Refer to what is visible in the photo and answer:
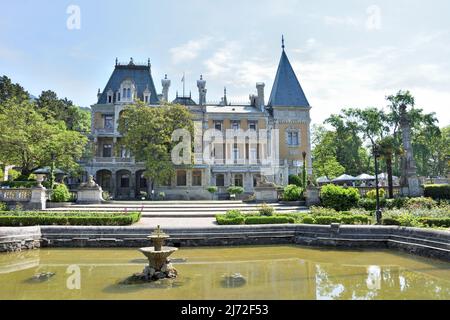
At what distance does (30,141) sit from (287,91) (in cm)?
3214

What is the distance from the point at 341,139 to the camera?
178ft

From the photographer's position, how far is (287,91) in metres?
49.7

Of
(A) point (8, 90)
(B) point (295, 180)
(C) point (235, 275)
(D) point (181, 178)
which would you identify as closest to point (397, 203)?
(C) point (235, 275)

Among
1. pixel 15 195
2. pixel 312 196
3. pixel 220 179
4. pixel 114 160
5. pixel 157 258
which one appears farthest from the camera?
pixel 220 179

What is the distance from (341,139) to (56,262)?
160 feet

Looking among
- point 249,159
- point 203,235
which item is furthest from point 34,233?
point 249,159

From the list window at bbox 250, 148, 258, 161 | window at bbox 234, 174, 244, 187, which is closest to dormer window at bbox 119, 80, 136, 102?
window at bbox 234, 174, 244, 187

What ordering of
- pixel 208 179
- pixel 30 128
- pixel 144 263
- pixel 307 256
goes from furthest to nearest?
pixel 208 179, pixel 30 128, pixel 307 256, pixel 144 263

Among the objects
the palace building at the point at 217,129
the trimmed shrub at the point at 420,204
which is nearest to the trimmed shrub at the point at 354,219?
the trimmed shrub at the point at 420,204

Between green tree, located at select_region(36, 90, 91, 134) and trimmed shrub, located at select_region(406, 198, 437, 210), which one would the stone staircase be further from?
green tree, located at select_region(36, 90, 91, 134)

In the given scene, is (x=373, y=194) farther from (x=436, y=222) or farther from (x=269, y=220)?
(x=269, y=220)

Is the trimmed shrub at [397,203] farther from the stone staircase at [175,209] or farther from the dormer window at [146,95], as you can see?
the dormer window at [146,95]
